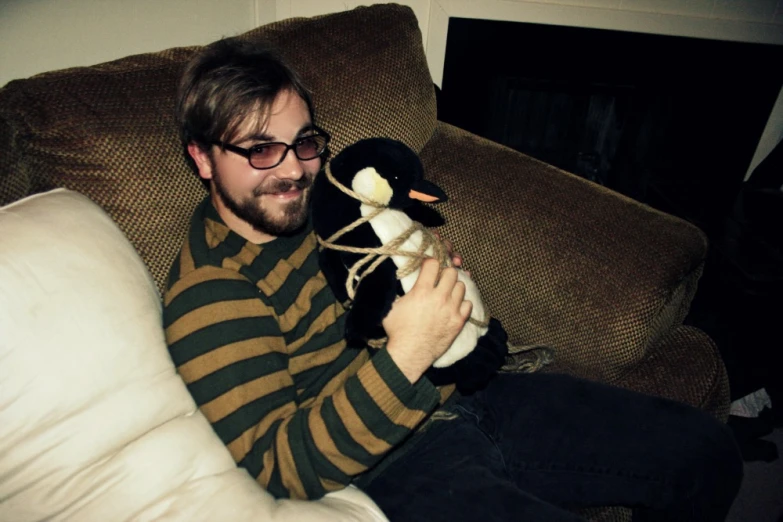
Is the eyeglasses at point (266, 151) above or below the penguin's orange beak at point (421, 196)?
above

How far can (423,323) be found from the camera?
71 cm

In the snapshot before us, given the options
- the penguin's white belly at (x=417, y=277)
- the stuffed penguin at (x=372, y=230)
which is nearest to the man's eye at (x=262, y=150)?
the stuffed penguin at (x=372, y=230)

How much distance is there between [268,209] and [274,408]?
0.34m

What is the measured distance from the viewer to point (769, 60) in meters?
2.03

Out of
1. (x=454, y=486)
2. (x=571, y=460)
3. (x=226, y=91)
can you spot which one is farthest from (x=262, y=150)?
(x=571, y=460)

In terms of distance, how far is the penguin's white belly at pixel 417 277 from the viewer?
0.73 metres

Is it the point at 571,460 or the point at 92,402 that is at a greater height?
the point at 92,402

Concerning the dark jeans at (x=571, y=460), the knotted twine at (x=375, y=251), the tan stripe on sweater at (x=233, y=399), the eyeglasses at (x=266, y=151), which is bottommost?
the dark jeans at (x=571, y=460)

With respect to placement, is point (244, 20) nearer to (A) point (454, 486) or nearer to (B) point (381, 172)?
(B) point (381, 172)

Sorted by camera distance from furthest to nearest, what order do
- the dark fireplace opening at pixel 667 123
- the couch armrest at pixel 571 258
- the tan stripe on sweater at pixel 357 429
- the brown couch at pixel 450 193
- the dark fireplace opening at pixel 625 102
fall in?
the dark fireplace opening at pixel 625 102
the dark fireplace opening at pixel 667 123
the couch armrest at pixel 571 258
the brown couch at pixel 450 193
the tan stripe on sweater at pixel 357 429

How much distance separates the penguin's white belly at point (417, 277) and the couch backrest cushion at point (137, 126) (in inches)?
14.9

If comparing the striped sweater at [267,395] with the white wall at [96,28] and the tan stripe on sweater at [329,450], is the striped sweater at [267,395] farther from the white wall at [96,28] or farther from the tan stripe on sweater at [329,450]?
the white wall at [96,28]

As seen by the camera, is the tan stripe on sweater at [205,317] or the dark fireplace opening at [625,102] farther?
the dark fireplace opening at [625,102]

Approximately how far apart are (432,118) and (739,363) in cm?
138
